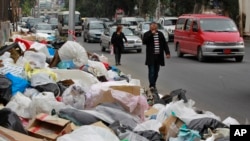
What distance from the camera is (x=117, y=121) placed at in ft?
23.1

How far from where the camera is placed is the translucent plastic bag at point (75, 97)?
8.03 meters

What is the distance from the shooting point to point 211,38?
2227 cm

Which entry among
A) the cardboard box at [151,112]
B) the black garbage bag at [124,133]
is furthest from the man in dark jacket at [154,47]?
the black garbage bag at [124,133]

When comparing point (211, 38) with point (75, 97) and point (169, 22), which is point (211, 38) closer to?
point (75, 97)

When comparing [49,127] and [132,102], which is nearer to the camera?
[49,127]

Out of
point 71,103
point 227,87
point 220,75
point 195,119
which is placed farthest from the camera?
point 220,75

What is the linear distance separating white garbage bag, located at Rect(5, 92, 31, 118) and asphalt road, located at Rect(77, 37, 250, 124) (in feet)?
12.2

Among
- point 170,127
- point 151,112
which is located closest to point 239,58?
point 151,112

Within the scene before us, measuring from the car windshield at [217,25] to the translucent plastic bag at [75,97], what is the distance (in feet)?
49.9

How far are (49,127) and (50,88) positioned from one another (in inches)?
97.1

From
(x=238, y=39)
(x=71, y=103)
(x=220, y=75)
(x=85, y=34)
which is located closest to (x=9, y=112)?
(x=71, y=103)

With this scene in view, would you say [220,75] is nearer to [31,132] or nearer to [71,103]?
[71,103]

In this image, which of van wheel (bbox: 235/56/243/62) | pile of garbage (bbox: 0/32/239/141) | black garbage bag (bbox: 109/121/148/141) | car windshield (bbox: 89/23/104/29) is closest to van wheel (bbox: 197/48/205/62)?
van wheel (bbox: 235/56/243/62)

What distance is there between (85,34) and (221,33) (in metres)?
21.7
